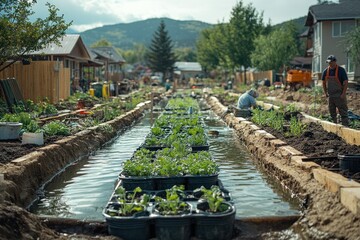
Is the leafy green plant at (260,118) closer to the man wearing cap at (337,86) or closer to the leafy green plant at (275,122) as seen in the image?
the leafy green plant at (275,122)

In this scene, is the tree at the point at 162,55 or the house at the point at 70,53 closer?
the house at the point at 70,53

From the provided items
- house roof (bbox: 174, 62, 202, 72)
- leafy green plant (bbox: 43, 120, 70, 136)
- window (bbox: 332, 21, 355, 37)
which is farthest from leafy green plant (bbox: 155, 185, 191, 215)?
house roof (bbox: 174, 62, 202, 72)

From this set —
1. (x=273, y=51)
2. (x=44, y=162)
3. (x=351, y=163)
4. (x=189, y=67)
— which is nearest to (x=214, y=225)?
(x=351, y=163)

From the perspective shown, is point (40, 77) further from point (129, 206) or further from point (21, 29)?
point (129, 206)

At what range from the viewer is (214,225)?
18.9ft

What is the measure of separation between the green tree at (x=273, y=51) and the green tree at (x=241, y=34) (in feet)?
8.78

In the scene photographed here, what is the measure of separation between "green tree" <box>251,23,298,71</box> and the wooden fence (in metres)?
26.3

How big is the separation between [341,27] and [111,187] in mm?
34344

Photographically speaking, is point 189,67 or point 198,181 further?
point 189,67

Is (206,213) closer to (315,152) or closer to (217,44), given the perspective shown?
(315,152)

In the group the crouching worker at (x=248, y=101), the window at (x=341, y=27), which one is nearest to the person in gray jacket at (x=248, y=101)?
the crouching worker at (x=248, y=101)

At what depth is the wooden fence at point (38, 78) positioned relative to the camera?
20.2 m

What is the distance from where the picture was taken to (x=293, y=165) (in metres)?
8.69

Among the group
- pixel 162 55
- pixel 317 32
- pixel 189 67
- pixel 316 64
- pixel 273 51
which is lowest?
pixel 316 64
